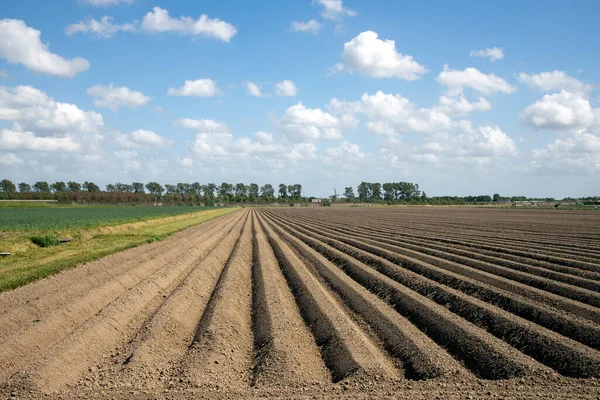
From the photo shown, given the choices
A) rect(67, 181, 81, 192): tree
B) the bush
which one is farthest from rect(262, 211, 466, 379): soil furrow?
rect(67, 181, 81, 192): tree

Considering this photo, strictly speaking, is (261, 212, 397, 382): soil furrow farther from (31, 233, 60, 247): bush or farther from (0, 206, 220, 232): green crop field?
(0, 206, 220, 232): green crop field

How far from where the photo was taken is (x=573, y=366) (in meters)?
6.78

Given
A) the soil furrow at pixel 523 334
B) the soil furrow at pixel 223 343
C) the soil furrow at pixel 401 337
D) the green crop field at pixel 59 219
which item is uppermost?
the green crop field at pixel 59 219

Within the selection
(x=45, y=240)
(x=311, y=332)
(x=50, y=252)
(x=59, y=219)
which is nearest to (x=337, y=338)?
(x=311, y=332)

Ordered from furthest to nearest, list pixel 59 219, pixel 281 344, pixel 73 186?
pixel 73 186
pixel 59 219
pixel 281 344

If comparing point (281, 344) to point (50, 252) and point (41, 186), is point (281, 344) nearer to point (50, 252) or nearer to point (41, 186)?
point (50, 252)

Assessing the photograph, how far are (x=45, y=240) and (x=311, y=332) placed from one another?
18660 mm

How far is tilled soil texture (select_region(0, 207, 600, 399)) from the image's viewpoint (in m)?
6.32

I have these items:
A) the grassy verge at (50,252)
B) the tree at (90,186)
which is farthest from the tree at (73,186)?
the grassy verge at (50,252)

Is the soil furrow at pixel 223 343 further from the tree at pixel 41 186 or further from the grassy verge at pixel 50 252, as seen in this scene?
the tree at pixel 41 186

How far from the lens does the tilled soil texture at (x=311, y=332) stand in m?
6.32

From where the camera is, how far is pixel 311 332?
8906 mm

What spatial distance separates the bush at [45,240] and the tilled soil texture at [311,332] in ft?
28.1

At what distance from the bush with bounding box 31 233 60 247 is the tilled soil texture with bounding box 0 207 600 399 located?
8578mm
